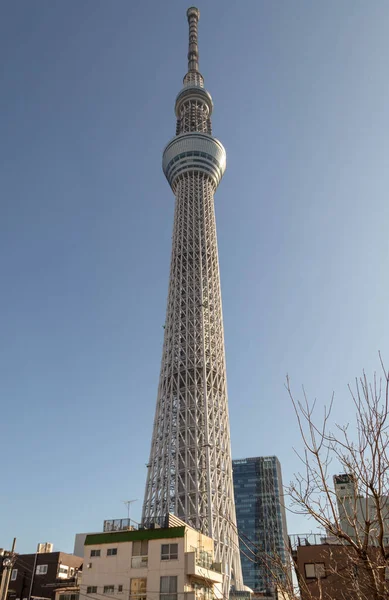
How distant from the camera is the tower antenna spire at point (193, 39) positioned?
100m

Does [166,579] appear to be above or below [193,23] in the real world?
below

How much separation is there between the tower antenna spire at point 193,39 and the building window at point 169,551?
294 feet

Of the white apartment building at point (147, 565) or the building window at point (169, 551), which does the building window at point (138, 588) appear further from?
the building window at point (169, 551)

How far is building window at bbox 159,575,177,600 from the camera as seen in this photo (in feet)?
102

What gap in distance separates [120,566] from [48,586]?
742 inches

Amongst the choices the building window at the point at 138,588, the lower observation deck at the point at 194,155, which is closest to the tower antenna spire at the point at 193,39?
the lower observation deck at the point at 194,155

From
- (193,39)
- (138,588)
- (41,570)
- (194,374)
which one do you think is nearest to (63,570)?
(41,570)

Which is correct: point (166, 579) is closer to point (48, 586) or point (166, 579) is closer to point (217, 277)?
point (48, 586)

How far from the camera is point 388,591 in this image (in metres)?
7.93

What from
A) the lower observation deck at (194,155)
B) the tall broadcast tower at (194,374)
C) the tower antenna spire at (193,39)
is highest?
the tower antenna spire at (193,39)

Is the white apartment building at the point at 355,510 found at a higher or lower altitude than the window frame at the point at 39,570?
lower

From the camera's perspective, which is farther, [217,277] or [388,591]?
[217,277]

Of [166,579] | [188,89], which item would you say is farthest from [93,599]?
[188,89]

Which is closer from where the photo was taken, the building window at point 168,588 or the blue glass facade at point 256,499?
the building window at point 168,588
